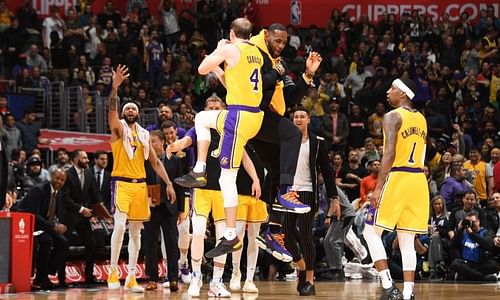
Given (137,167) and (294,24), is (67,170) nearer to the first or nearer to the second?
(137,167)

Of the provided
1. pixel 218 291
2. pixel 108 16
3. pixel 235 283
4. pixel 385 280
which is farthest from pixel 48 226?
pixel 108 16

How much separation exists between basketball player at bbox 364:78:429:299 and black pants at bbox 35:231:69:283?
583cm

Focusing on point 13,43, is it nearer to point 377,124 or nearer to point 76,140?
point 76,140

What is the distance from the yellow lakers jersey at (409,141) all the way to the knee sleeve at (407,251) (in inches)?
29.7

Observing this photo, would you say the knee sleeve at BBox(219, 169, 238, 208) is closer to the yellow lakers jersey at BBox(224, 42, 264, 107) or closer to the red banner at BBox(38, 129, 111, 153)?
the yellow lakers jersey at BBox(224, 42, 264, 107)

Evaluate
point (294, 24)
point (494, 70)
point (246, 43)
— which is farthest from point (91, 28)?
point (246, 43)

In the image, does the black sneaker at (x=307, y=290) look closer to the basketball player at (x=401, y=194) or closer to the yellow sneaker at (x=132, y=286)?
the basketball player at (x=401, y=194)

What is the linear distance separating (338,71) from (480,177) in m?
6.38

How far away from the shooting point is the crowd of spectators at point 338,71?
1980cm

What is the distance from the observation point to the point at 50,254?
1540cm

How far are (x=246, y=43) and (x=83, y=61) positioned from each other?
1335 centimetres

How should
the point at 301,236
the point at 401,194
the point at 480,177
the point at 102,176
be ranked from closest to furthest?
the point at 401,194 → the point at 301,236 → the point at 102,176 → the point at 480,177

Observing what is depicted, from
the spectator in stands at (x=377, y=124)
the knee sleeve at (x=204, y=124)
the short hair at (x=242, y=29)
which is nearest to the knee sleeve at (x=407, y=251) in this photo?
the knee sleeve at (x=204, y=124)

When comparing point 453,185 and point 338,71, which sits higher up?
point 338,71
